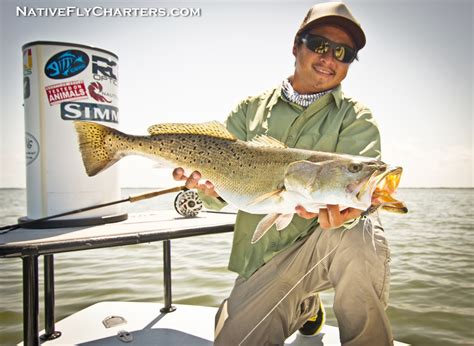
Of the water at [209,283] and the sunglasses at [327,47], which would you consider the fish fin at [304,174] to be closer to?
the sunglasses at [327,47]

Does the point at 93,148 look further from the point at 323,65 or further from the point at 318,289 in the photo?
the point at 318,289

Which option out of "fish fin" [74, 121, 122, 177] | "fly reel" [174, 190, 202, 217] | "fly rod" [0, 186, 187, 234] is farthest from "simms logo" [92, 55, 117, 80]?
"fly reel" [174, 190, 202, 217]

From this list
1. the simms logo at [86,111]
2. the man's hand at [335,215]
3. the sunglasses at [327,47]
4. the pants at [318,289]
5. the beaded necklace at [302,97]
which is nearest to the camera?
the man's hand at [335,215]

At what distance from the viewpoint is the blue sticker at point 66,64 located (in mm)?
3492

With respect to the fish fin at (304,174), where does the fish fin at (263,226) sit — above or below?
below

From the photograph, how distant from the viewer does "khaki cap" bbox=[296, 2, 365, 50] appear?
2996 mm

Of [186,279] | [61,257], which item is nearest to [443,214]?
[186,279]

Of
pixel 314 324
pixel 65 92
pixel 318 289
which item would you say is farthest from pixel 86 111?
pixel 314 324

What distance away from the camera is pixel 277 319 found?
2.95 meters

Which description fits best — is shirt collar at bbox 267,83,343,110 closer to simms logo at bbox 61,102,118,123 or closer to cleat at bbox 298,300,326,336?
simms logo at bbox 61,102,118,123

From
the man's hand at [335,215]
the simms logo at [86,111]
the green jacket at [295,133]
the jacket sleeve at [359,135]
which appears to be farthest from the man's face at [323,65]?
the simms logo at [86,111]

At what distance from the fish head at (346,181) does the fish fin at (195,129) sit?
0.63m

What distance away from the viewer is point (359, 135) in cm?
288

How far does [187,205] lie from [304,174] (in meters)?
2.06
